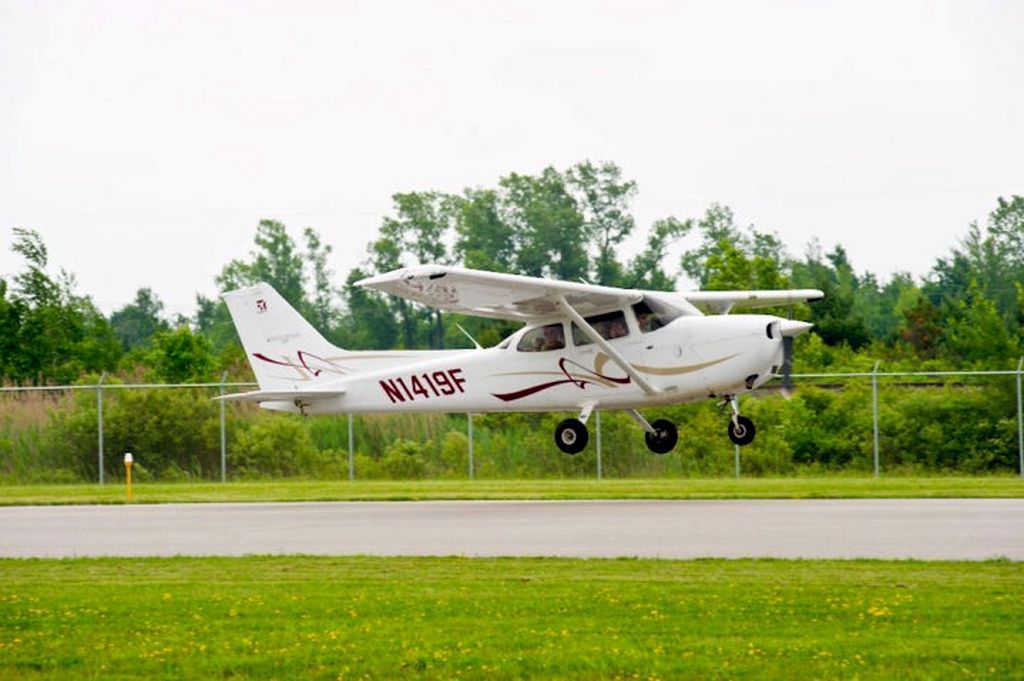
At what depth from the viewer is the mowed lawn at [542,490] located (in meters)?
27.4

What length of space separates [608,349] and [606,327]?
68 cm

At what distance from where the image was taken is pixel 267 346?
30531mm

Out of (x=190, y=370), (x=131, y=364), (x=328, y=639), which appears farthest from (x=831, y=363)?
(x=328, y=639)

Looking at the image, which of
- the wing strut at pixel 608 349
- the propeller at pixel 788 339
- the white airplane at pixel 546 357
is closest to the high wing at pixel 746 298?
the white airplane at pixel 546 357

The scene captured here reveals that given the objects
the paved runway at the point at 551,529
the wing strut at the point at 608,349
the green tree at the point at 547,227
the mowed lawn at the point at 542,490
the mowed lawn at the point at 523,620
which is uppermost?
the green tree at the point at 547,227

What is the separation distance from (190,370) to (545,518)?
32.5 meters

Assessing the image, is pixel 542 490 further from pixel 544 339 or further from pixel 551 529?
pixel 551 529

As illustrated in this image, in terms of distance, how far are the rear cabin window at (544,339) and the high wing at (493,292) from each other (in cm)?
25

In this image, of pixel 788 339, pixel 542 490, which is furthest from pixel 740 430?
pixel 542 490

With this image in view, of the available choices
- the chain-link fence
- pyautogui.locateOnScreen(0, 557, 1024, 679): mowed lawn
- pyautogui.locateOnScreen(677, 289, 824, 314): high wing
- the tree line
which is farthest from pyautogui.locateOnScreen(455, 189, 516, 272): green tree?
pyautogui.locateOnScreen(0, 557, 1024, 679): mowed lawn

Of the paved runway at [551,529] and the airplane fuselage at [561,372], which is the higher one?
the airplane fuselage at [561,372]

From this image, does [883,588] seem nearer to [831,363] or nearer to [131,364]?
[831,363]

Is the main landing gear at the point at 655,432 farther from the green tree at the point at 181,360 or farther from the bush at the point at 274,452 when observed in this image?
the green tree at the point at 181,360

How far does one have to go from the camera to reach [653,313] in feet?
90.4
